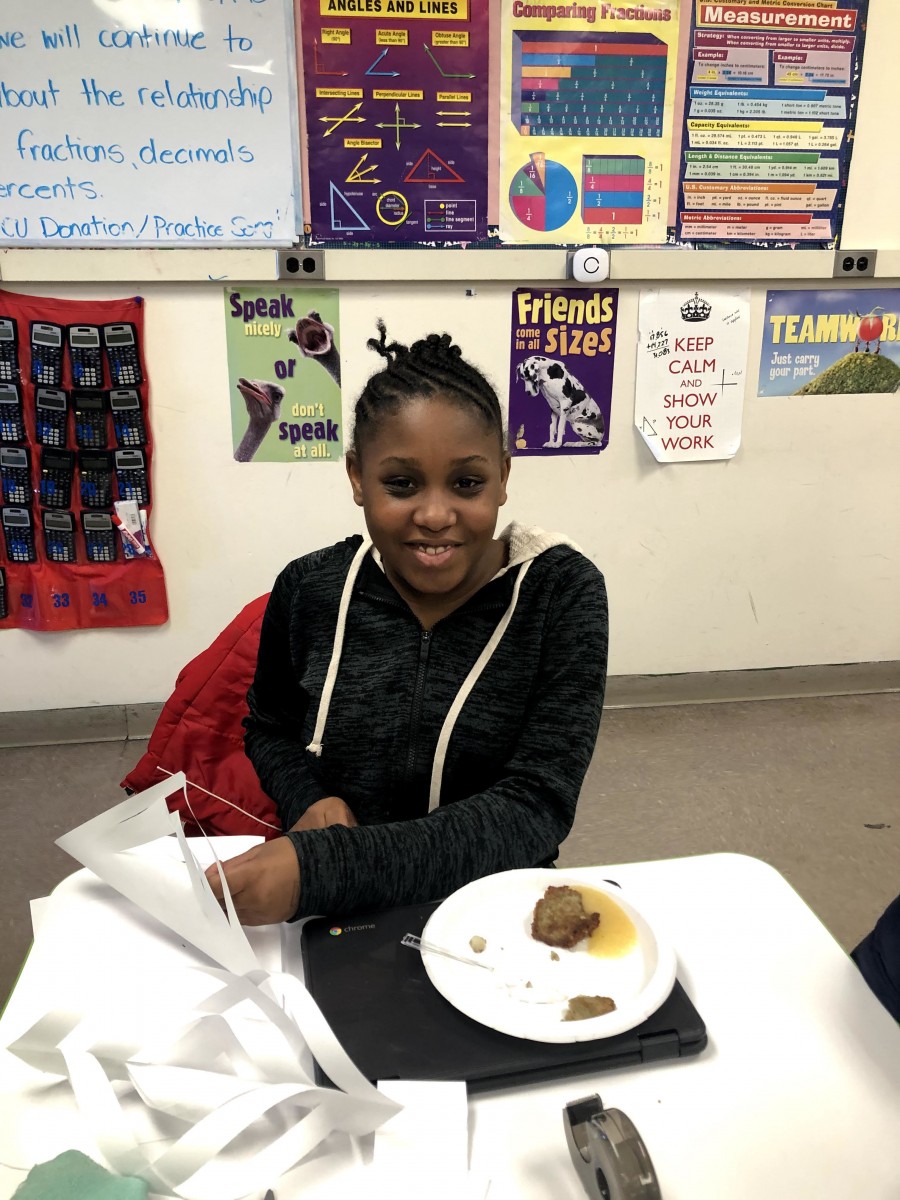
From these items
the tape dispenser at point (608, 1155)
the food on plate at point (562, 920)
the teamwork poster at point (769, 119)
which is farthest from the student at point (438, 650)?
the teamwork poster at point (769, 119)

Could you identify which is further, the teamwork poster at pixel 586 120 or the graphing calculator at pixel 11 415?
the graphing calculator at pixel 11 415

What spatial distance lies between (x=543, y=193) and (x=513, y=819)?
1.70 metres

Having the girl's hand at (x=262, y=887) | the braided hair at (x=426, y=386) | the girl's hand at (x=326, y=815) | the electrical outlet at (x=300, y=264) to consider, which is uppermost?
the electrical outlet at (x=300, y=264)

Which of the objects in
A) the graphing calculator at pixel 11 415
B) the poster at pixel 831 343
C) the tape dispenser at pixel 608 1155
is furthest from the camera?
the poster at pixel 831 343

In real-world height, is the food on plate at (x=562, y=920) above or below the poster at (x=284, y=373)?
below

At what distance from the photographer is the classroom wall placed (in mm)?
2234

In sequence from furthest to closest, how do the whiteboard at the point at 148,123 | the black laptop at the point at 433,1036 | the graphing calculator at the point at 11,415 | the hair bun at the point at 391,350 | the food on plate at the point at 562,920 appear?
the graphing calculator at the point at 11,415, the whiteboard at the point at 148,123, the hair bun at the point at 391,350, the food on plate at the point at 562,920, the black laptop at the point at 433,1036

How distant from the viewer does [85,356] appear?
7.05 ft

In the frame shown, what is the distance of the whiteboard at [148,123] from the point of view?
6.34ft

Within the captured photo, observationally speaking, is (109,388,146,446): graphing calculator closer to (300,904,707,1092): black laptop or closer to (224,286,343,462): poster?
(224,286,343,462): poster

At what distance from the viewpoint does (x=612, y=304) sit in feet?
7.50

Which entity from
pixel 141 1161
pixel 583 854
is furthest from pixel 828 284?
pixel 141 1161

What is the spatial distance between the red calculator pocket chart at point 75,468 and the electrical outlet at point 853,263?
5.70 feet

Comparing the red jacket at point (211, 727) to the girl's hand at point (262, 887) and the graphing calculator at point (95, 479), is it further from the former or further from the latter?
the graphing calculator at point (95, 479)
